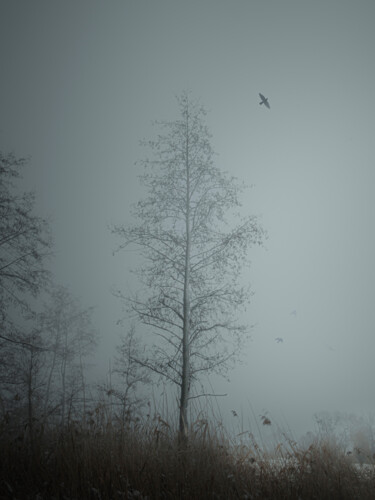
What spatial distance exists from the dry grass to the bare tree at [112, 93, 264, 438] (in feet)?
7.71

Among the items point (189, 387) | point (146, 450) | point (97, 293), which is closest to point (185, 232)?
point (189, 387)

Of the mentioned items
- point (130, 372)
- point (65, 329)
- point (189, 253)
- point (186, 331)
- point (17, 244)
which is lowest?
point (130, 372)

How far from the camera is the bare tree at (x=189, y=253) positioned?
251 inches

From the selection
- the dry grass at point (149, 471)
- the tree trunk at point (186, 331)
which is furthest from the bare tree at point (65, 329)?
the dry grass at point (149, 471)

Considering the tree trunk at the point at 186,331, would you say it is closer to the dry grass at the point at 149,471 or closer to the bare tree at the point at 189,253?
the bare tree at the point at 189,253

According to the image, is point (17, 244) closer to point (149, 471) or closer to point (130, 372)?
point (130, 372)

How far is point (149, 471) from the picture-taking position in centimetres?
277

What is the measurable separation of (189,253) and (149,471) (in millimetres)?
4983

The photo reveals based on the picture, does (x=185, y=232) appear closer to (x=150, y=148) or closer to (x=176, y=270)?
(x=176, y=270)

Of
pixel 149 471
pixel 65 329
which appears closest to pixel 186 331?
pixel 149 471

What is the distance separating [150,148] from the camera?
7.93m

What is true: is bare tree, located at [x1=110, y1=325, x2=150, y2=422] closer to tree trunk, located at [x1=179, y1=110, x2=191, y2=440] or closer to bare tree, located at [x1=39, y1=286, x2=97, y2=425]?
tree trunk, located at [x1=179, y1=110, x2=191, y2=440]

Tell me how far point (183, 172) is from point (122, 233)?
2.76 m

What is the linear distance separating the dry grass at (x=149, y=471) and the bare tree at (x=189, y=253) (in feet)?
7.71
